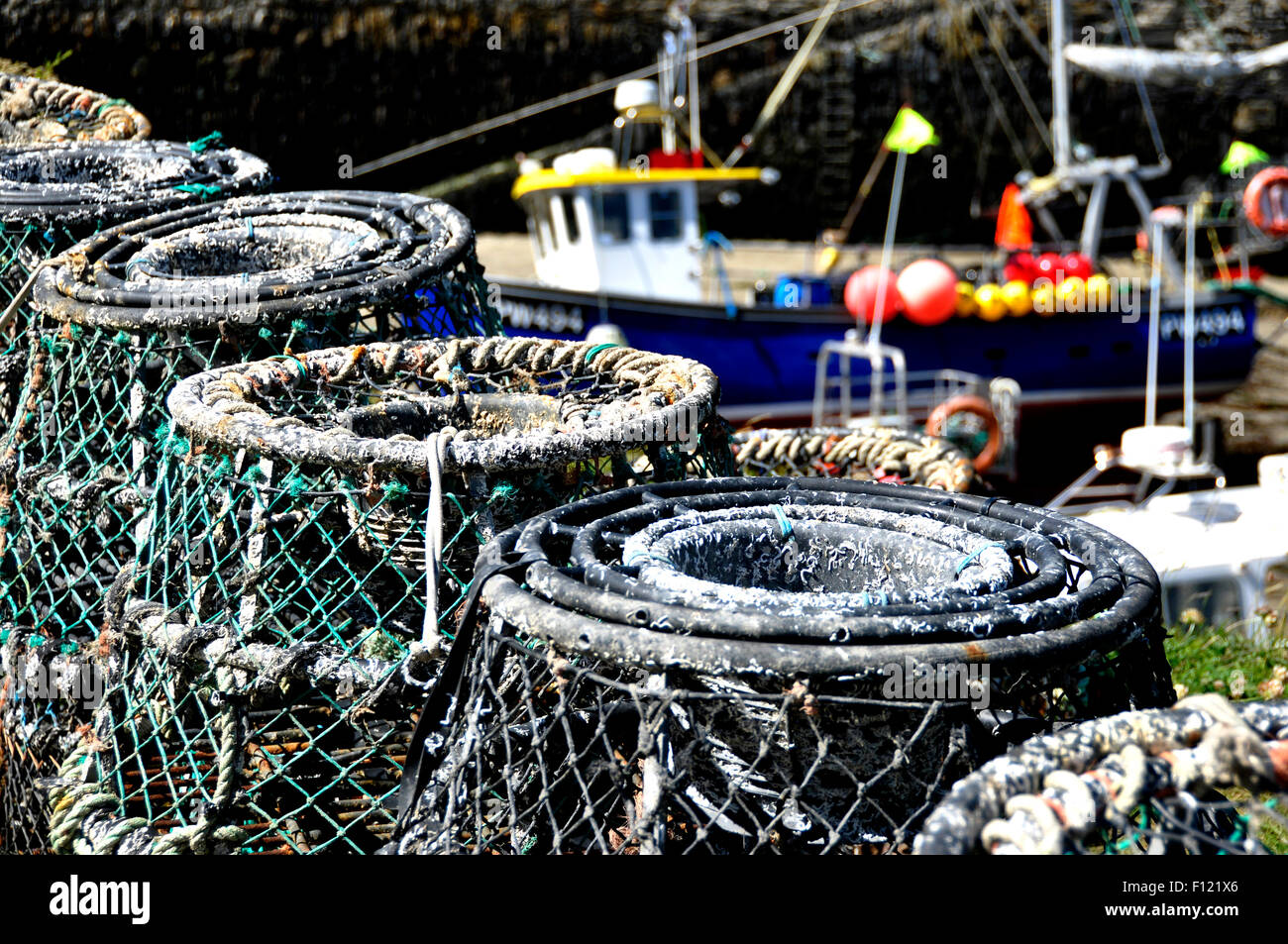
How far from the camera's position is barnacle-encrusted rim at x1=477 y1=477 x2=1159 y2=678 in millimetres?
1312

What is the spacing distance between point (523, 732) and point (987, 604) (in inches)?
24.8

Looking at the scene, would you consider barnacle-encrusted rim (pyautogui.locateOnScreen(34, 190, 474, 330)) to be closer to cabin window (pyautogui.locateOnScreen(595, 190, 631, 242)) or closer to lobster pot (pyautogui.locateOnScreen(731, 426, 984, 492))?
lobster pot (pyautogui.locateOnScreen(731, 426, 984, 492))

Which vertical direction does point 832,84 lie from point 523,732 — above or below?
above

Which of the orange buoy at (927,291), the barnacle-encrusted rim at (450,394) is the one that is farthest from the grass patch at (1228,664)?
the orange buoy at (927,291)

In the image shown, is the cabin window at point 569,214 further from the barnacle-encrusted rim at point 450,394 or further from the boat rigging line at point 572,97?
the barnacle-encrusted rim at point 450,394

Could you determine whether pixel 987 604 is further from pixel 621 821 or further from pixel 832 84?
pixel 832 84

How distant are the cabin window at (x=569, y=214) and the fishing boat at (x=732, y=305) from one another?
19 mm

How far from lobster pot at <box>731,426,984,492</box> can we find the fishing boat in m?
6.78

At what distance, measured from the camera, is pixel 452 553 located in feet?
6.07

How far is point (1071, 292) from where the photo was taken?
38.1ft

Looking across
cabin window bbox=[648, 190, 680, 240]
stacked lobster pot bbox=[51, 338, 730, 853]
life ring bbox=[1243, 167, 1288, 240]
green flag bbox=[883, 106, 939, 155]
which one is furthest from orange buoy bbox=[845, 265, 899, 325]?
stacked lobster pot bbox=[51, 338, 730, 853]

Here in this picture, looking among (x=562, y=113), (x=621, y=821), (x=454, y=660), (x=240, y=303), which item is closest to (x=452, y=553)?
(x=454, y=660)

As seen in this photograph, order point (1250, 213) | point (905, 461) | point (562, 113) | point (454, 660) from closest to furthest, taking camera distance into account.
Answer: point (454, 660) → point (905, 461) → point (1250, 213) → point (562, 113)

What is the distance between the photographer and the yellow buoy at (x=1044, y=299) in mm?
11602
